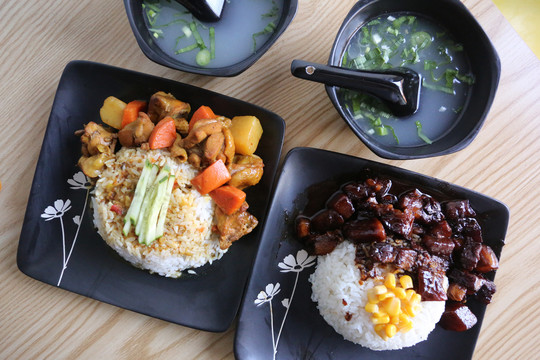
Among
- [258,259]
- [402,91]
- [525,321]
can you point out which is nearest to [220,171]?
[258,259]

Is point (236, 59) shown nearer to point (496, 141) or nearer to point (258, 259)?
point (258, 259)

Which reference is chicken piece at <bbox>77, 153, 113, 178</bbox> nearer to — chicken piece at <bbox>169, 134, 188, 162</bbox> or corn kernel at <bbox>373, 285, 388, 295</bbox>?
chicken piece at <bbox>169, 134, 188, 162</bbox>

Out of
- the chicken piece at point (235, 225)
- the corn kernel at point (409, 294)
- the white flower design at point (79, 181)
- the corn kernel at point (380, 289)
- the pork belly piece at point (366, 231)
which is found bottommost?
the corn kernel at point (409, 294)

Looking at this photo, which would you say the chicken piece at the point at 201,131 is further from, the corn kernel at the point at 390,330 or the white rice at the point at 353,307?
the corn kernel at the point at 390,330

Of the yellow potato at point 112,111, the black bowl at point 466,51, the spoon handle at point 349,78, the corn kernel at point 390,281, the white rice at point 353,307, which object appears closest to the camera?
the spoon handle at point 349,78

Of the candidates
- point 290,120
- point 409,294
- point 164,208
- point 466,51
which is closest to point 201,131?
point 164,208

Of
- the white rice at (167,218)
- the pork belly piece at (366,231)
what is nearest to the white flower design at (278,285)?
the pork belly piece at (366,231)
